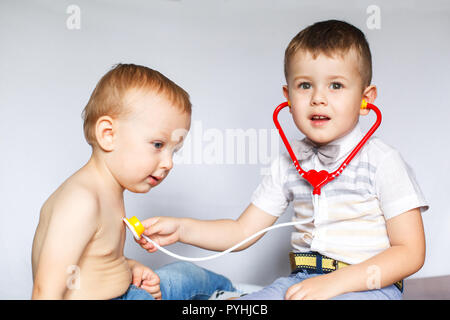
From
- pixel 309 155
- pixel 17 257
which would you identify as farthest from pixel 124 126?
pixel 17 257

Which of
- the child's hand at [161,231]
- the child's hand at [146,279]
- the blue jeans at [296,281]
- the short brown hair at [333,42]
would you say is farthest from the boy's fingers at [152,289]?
the short brown hair at [333,42]

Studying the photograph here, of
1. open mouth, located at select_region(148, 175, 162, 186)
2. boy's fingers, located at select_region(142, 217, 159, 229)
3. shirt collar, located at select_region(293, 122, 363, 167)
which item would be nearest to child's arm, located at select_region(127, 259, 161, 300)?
boy's fingers, located at select_region(142, 217, 159, 229)

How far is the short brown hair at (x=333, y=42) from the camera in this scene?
3.40ft

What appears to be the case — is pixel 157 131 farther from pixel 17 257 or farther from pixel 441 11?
pixel 441 11

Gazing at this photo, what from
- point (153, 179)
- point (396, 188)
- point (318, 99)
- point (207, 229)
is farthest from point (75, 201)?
point (396, 188)

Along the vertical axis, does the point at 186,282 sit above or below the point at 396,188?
below

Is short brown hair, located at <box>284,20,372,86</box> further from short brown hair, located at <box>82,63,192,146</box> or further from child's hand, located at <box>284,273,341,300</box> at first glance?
child's hand, located at <box>284,273,341,300</box>

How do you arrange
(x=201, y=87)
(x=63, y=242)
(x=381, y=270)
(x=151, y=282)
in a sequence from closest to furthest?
(x=63, y=242) → (x=381, y=270) → (x=151, y=282) → (x=201, y=87)

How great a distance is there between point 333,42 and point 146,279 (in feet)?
2.24

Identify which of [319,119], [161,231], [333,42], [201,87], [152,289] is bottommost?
[152,289]

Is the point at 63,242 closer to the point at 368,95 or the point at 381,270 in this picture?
the point at 381,270

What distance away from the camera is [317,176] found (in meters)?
1.04
